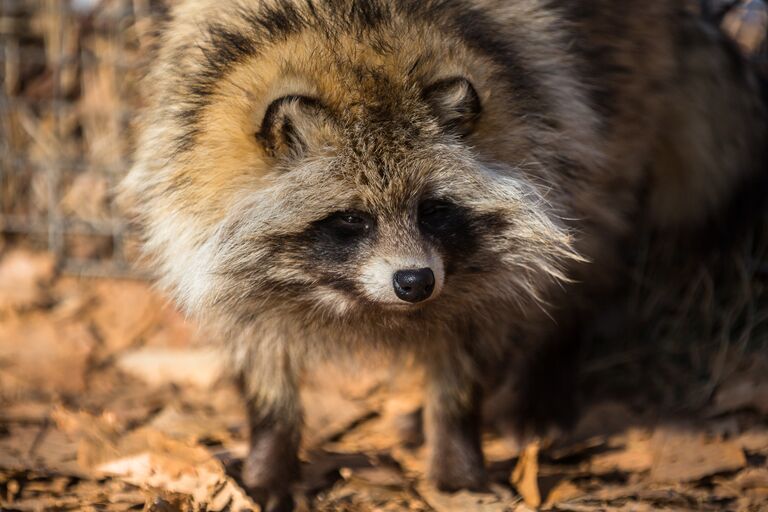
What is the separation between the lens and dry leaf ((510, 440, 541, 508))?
3.17 m

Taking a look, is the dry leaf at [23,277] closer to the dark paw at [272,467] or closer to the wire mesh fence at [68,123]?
the wire mesh fence at [68,123]

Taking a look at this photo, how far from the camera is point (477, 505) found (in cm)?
319

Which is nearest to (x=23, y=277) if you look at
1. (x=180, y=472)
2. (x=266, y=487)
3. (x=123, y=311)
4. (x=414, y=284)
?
(x=123, y=311)

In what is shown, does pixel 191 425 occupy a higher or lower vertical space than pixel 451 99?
lower

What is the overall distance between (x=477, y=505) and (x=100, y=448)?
148 centimetres

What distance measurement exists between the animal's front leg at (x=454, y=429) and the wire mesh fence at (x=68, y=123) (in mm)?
2111

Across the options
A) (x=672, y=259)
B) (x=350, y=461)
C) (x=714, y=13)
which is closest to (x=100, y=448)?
(x=350, y=461)

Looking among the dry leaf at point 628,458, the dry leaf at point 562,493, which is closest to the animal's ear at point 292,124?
the dry leaf at point 562,493

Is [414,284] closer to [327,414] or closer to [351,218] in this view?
[351,218]

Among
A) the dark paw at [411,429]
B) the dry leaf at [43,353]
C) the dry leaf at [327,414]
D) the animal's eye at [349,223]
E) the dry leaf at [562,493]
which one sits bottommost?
the dry leaf at [43,353]

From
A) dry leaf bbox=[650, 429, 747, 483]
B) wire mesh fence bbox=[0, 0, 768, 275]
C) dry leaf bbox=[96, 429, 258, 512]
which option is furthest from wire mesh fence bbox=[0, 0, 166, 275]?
dry leaf bbox=[650, 429, 747, 483]

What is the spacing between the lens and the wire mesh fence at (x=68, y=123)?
4879 millimetres

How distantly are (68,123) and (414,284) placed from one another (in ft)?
11.5

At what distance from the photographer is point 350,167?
2492mm
